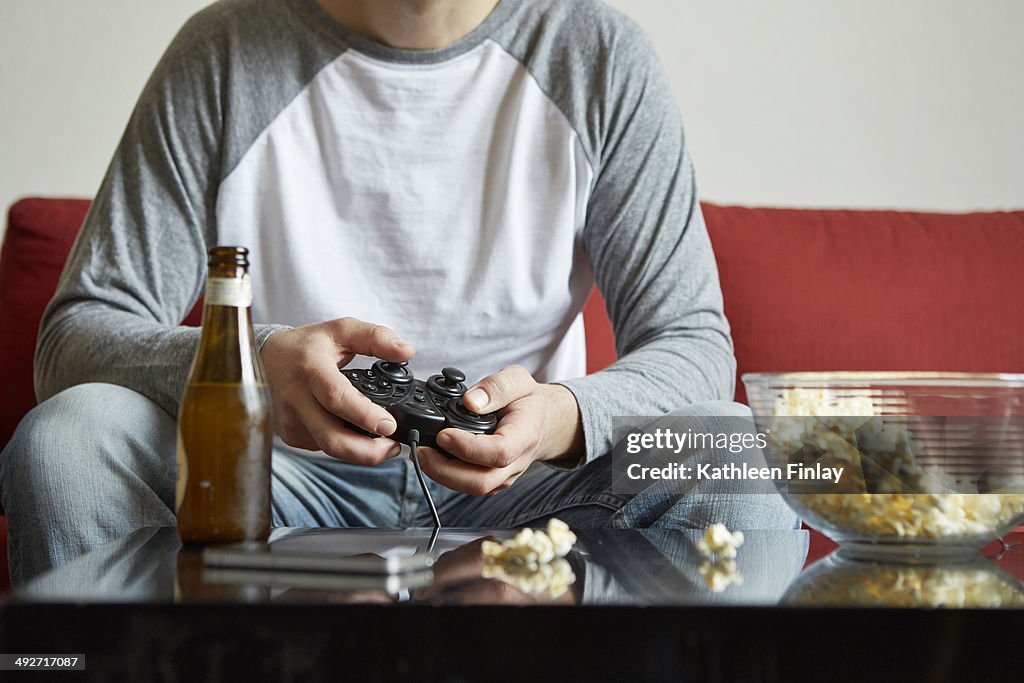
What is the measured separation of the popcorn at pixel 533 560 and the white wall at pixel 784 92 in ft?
4.78

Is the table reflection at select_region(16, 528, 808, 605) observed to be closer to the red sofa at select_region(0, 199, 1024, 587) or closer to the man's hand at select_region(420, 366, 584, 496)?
the man's hand at select_region(420, 366, 584, 496)

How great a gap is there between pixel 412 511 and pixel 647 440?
32 cm

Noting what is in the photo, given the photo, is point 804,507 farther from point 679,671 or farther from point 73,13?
point 73,13

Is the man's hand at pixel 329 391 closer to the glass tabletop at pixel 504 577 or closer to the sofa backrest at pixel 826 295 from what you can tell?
the glass tabletop at pixel 504 577

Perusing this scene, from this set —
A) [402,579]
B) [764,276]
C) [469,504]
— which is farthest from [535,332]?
[402,579]

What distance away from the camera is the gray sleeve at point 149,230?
1042 mm

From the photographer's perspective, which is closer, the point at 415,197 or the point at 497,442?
the point at 497,442

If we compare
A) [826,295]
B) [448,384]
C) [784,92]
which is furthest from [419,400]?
[784,92]

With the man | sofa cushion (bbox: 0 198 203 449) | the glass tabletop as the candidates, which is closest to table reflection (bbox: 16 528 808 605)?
the glass tabletop

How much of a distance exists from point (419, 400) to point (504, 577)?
9.1 inches

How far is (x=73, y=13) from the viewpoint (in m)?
1.92

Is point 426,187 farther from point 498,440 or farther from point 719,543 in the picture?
point 719,543

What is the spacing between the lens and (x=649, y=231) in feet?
3.91

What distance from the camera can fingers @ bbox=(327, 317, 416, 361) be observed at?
749 millimetres
